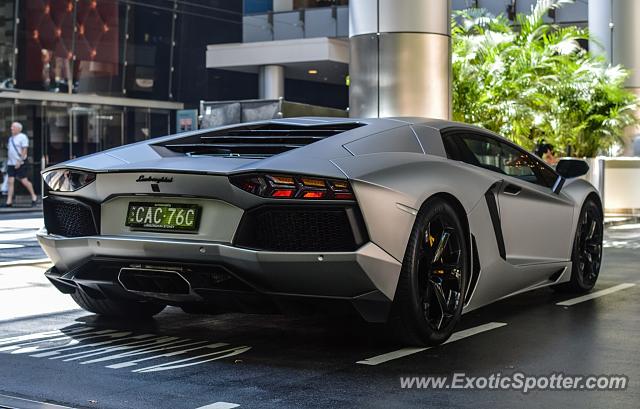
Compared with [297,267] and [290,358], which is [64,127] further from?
[297,267]

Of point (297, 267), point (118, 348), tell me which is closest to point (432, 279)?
point (297, 267)

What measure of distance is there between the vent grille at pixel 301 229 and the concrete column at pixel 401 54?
7.26 meters

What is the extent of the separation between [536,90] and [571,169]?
42.5 feet

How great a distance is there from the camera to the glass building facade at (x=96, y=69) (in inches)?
1083

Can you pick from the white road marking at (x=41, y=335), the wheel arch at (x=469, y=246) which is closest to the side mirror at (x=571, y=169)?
the wheel arch at (x=469, y=246)

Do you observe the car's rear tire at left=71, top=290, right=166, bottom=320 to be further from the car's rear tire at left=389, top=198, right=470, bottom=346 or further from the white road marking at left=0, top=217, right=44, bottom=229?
the white road marking at left=0, top=217, right=44, bottom=229

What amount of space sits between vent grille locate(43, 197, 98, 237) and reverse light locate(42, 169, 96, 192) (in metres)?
0.07

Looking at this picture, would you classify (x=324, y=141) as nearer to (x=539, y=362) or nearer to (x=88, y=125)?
(x=539, y=362)

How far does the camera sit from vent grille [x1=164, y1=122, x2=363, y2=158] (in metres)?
5.76

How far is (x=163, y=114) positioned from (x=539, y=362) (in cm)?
2870

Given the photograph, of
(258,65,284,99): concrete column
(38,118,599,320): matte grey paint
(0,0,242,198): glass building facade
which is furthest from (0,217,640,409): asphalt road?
(258,65,284,99): concrete column

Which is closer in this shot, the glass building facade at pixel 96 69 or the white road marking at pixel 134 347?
the white road marking at pixel 134 347

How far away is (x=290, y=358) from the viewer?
17.6 ft

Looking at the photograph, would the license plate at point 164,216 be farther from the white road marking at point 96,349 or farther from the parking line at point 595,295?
the parking line at point 595,295
